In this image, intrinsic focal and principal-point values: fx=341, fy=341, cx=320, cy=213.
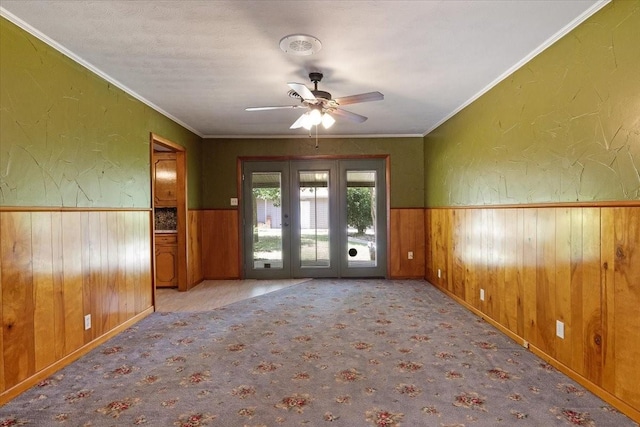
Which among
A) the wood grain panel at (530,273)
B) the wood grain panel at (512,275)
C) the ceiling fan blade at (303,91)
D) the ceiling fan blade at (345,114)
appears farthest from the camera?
the ceiling fan blade at (345,114)

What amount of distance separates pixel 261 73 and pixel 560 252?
291cm

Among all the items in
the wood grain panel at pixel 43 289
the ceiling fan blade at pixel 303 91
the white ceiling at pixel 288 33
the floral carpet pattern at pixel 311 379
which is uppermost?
the white ceiling at pixel 288 33

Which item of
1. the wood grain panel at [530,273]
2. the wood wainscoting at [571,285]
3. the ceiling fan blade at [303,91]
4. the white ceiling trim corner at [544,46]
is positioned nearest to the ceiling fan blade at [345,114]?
the ceiling fan blade at [303,91]

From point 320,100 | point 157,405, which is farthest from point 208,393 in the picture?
point 320,100

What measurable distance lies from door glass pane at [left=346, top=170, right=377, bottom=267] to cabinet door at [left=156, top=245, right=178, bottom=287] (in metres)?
2.83

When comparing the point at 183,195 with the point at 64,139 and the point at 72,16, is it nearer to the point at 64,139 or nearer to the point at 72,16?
the point at 64,139

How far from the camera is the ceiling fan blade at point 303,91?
2705 millimetres

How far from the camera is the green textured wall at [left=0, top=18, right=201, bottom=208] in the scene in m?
2.28

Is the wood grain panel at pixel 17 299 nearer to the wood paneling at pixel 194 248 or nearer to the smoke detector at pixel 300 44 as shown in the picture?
the smoke detector at pixel 300 44

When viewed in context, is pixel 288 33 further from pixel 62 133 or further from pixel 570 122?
pixel 570 122

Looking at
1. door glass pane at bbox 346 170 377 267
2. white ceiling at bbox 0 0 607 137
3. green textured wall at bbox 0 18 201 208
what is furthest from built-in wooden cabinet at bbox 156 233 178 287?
door glass pane at bbox 346 170 377 267

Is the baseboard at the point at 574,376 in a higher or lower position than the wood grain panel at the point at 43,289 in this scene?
lower

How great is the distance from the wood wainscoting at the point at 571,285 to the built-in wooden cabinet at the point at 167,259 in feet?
14.1

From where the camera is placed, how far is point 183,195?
5219mm
